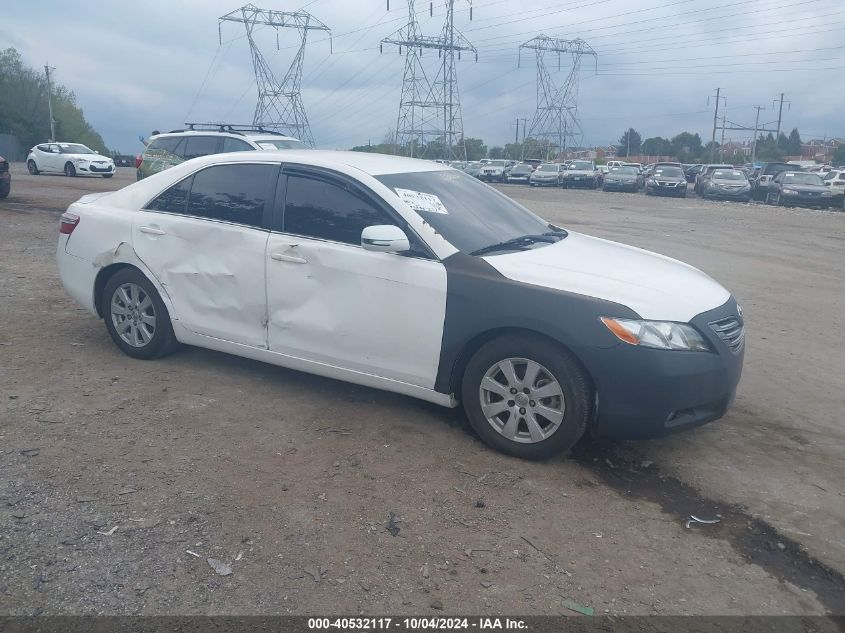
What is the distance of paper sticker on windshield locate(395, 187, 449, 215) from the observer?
4.77 meters

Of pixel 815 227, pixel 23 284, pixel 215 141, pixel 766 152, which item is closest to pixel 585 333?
pixel 23 284

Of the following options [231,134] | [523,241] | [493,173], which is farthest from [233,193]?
[493,173]

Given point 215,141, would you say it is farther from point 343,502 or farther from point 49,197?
point 343,502

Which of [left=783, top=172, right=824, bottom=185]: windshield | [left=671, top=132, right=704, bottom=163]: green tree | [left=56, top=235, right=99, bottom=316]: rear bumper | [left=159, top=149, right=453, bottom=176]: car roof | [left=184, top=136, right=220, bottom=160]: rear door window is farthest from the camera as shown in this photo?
[left=671, top=132, right=704, bottom=163]: green tree

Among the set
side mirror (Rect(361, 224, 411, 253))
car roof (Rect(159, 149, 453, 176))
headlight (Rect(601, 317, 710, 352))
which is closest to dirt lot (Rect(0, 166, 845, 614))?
headlight (Rect(601, 317, 710, 352))

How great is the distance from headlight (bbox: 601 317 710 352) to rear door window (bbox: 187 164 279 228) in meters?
2.50

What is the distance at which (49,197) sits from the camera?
19734mm

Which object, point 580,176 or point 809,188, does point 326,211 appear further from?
point 580,176

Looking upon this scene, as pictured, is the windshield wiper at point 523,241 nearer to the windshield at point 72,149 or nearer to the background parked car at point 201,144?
the background parked car at point 201,144

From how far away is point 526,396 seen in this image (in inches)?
166

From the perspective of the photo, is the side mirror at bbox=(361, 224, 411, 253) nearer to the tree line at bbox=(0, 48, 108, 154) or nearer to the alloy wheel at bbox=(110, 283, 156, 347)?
the alloy wheel at bbox=(110, 283, 156, 347)

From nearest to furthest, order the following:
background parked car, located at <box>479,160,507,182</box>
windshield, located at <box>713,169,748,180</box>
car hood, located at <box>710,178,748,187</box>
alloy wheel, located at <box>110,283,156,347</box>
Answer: alloy wheel, located at <box>110,283,156,347</box>, car hood, located at <box>710,178,748,187</box>, windshield, located at <box>713,169,748,180</box>, background parked car, located at <box>479,160,507,182</box>

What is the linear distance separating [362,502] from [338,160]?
7.98 feet

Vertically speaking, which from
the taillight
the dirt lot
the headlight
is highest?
the taillight
